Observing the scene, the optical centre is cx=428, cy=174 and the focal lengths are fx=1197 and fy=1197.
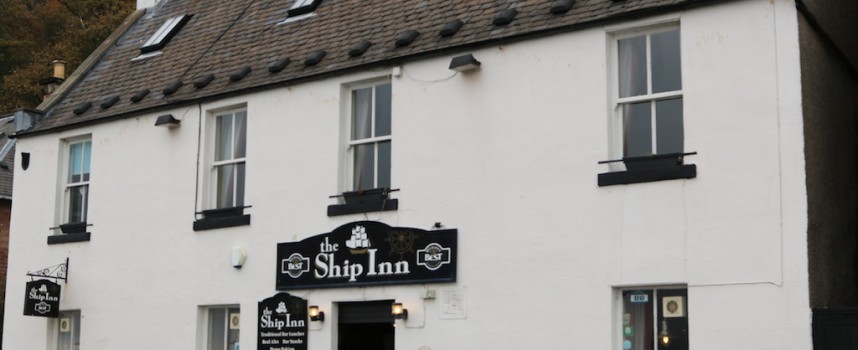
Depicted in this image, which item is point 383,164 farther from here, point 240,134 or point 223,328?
point 223,328

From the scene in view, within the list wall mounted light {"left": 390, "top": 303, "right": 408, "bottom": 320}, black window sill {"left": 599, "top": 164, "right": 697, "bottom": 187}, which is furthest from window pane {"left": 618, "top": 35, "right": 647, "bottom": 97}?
wall mounted light {"left": 390, "top": 303, "right": 408, "bottom": 320}

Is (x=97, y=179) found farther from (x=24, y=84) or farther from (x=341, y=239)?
(x=24, y=84)

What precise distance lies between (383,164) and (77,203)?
22.4ft

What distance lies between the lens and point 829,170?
1369cm

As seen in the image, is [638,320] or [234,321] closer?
[638,320]

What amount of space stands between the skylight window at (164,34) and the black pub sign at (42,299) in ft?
15.1

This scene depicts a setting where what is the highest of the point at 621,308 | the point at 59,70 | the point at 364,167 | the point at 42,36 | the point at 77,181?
the point at 42,36

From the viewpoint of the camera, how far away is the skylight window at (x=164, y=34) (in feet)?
70.4

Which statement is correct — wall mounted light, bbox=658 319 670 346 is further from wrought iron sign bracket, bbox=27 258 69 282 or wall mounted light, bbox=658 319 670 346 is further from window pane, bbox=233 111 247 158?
wrought iron sign bracket, bbox=27 258 69 282

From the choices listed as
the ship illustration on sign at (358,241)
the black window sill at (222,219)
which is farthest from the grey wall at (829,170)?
the black window sill at (222,219)

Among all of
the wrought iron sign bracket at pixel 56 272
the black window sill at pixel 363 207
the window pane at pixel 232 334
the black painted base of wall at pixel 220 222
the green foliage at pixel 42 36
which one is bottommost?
the window pane at pixel 232 334

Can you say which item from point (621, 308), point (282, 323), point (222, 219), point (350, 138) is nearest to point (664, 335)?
point (621, 308)

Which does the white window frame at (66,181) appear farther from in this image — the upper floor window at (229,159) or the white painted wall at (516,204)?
the upper floor window at (229,159)

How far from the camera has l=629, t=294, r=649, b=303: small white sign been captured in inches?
541
